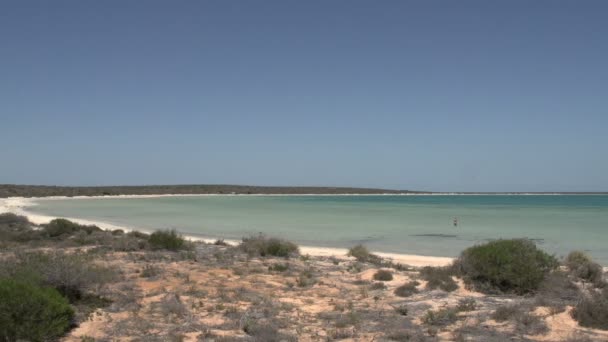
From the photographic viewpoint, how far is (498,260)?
11156 mm

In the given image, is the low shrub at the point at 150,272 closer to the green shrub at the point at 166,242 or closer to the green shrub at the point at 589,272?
the green shrub at the point at 166,242

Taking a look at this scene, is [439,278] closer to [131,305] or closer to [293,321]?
[293,321]

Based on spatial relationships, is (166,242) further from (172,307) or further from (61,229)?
(172,307)

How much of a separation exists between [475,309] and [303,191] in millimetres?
167358

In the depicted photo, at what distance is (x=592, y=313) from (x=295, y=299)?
16.9 ft

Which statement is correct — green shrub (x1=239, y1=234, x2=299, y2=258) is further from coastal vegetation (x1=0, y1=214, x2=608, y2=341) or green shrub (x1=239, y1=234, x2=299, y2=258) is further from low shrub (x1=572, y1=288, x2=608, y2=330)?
low shrub (x1=572, y1=288, x2=608, y2=330)

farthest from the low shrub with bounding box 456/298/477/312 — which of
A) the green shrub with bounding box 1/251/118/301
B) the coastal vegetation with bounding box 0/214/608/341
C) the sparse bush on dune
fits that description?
the green shrub with bounding box 1/251/118/301

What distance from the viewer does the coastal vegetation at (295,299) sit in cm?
755

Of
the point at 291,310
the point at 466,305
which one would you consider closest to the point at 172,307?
the point at 291,310

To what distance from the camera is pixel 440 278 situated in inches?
462

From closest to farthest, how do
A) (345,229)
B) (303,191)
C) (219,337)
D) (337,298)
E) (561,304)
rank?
(219,337)
(561,304)
(337,298)
(345,229)
(303,191)

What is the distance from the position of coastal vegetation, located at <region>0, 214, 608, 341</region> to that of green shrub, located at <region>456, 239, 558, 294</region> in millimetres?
27

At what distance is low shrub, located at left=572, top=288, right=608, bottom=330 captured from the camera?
25.6 ft

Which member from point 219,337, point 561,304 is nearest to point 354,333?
point 219,337
